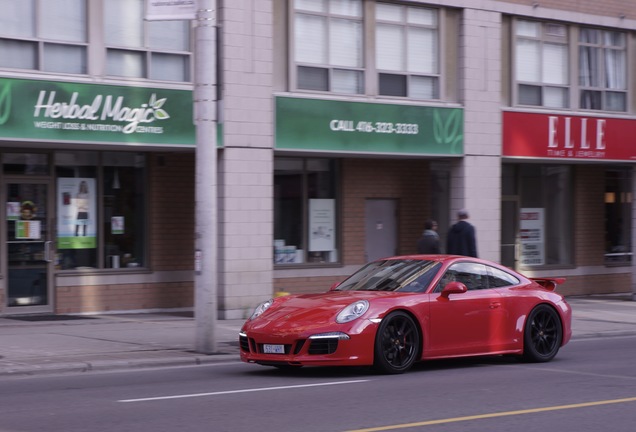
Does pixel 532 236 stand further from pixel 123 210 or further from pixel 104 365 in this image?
pixel 104 365

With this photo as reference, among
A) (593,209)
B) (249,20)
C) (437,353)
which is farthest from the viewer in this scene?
(593,209)

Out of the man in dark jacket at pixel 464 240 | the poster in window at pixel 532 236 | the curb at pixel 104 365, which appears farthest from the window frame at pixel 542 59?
the curb at pixel 104 365

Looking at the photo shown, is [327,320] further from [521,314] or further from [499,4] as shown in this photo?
[499,4]

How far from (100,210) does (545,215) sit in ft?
38.1

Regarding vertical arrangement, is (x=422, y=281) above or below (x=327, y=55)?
below

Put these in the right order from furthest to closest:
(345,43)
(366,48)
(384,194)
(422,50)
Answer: (384,194) < (422,50) < (366,48) < (345,43)

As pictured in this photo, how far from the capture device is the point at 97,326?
667 inches

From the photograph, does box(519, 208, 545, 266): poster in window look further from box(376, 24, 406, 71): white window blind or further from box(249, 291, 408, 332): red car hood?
box(249, 291, 408, 332): red car hood

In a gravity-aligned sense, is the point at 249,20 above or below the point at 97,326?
above

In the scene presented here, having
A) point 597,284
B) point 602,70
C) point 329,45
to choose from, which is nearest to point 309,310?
point 329,45

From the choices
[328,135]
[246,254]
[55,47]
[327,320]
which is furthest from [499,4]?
[327,320]

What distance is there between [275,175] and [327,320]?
10.3m

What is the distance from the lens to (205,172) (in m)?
13.6

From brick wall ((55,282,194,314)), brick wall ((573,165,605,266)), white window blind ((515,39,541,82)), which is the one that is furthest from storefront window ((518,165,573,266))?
brick wall ((55,282,194,314))
